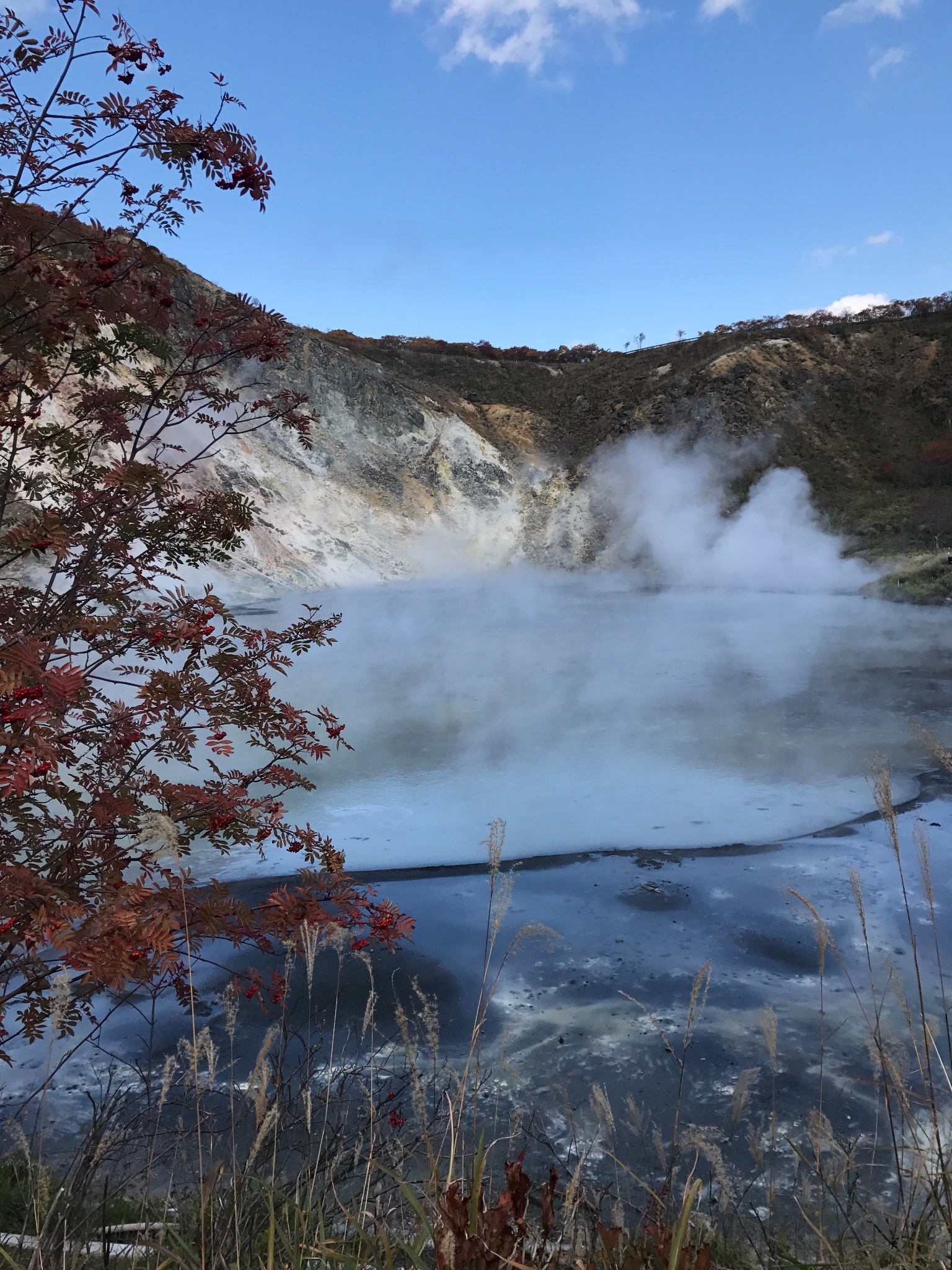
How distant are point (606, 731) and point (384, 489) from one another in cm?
2602

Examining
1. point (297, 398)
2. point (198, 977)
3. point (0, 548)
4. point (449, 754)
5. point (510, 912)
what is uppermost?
point (297, 398)

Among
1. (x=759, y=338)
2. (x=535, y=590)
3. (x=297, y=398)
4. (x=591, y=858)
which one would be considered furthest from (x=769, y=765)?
(x=759, y=338)

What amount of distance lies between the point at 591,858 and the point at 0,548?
14.6 feet

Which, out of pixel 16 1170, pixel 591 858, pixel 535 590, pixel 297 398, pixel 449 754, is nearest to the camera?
pixel 16 1170

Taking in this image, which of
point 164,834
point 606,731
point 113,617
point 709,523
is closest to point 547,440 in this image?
point 709,523

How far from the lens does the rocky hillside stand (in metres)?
29.2

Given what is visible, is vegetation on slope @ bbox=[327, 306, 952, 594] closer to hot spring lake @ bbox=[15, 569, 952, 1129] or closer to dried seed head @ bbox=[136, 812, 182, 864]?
hot spring lake @ bbox=[15, 569, 952, 1129]

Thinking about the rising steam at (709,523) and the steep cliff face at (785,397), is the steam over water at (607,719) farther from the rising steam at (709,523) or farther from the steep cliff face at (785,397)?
the steep cliff face at (785,397)

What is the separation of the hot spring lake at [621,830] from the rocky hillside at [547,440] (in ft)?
49.1

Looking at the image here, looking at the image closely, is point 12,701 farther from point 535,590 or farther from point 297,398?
point 535,590

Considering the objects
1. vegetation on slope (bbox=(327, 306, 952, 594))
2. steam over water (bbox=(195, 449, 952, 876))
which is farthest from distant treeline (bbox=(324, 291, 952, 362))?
steam over water (bbox=(195, 449, 952, 876))

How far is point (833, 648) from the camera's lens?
548 inches

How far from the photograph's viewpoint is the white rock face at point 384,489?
28.1 meters

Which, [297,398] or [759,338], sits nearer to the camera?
[297,398]
